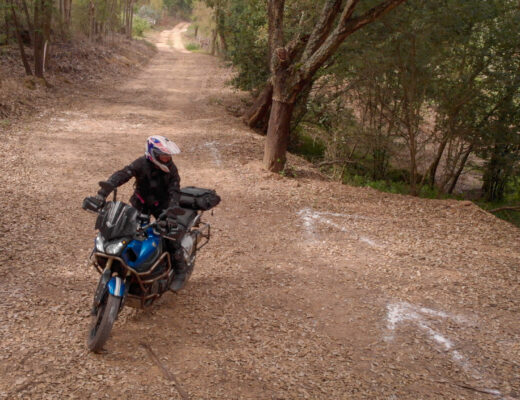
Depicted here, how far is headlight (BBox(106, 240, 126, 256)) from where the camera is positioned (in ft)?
12.6

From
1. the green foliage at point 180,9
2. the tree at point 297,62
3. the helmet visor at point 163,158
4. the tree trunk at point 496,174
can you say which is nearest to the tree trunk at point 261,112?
the tree at point 297,62

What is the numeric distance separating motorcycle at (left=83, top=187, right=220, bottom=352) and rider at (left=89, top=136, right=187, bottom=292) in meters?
0.23

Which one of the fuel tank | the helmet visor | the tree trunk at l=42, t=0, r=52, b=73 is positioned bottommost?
the fuel tank

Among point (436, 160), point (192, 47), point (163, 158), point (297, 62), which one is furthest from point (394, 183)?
point (192, 47)

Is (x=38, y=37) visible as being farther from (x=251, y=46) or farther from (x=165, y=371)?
(x=165, y=371)

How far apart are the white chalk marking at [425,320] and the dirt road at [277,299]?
0.02 m

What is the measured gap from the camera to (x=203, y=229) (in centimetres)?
559

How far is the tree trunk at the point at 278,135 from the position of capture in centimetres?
1081

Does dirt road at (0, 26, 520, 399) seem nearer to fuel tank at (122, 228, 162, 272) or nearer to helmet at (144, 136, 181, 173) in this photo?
fuel tank at (122, 228, 162, 272)

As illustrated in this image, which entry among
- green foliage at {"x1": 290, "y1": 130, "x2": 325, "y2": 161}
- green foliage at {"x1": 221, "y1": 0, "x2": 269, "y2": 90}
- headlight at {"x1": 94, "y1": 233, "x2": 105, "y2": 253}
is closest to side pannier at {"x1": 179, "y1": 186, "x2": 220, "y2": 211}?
headlight at {"x1": 94, "y1": 233, "x2": 105, "y2": 253}

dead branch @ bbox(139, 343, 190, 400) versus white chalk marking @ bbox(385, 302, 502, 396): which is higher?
white chalk marking @ bbox(385, 302, 502, 396)

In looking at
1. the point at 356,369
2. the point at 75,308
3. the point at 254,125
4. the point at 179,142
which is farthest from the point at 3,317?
the point at 254,125

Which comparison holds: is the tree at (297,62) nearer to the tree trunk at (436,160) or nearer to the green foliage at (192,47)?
the tree trunk at (436,160)

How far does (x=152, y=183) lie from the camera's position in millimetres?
4914
